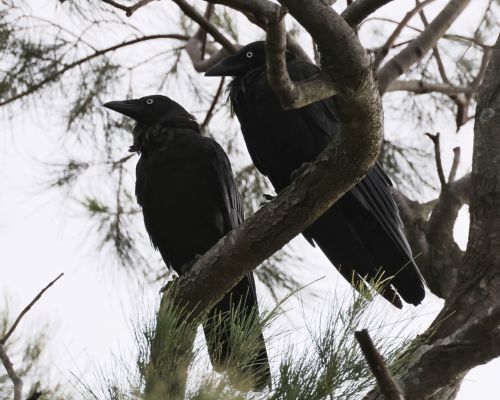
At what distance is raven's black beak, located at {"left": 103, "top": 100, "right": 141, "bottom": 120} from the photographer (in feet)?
14.8

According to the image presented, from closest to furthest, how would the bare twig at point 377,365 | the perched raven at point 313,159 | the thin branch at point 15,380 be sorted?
the bare twig at point 377,365, the thin branch at point 15,380, the perched raven at point 313,159

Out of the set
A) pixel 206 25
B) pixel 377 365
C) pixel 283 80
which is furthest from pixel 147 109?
pixel 377 365

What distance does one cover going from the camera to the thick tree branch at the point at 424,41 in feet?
15.0

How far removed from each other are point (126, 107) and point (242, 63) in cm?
67

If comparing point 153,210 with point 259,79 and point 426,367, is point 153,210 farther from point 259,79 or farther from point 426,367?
point 426,367

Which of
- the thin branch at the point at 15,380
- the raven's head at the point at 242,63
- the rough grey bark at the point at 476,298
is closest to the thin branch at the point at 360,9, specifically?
the rough grey bark at the point at 476,298

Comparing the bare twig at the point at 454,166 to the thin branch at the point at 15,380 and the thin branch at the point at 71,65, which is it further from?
the thin branch at the point at 15,380

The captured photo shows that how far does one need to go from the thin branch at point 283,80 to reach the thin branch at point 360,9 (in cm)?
23

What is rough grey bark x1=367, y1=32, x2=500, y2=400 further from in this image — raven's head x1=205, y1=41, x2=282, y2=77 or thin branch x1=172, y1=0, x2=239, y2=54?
thin branch x1=172, y1=0, x2=239, y2=54

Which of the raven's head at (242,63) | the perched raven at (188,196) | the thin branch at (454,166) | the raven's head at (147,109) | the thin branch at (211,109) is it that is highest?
the thin branch at (211,109)

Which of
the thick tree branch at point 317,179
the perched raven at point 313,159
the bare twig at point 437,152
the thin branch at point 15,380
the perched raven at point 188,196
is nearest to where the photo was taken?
the thin branch at point 15,380

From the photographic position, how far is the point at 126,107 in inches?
178

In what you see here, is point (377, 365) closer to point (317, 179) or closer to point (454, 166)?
point (317, 179)

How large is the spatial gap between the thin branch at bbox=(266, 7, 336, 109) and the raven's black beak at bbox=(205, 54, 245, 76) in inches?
65.6
